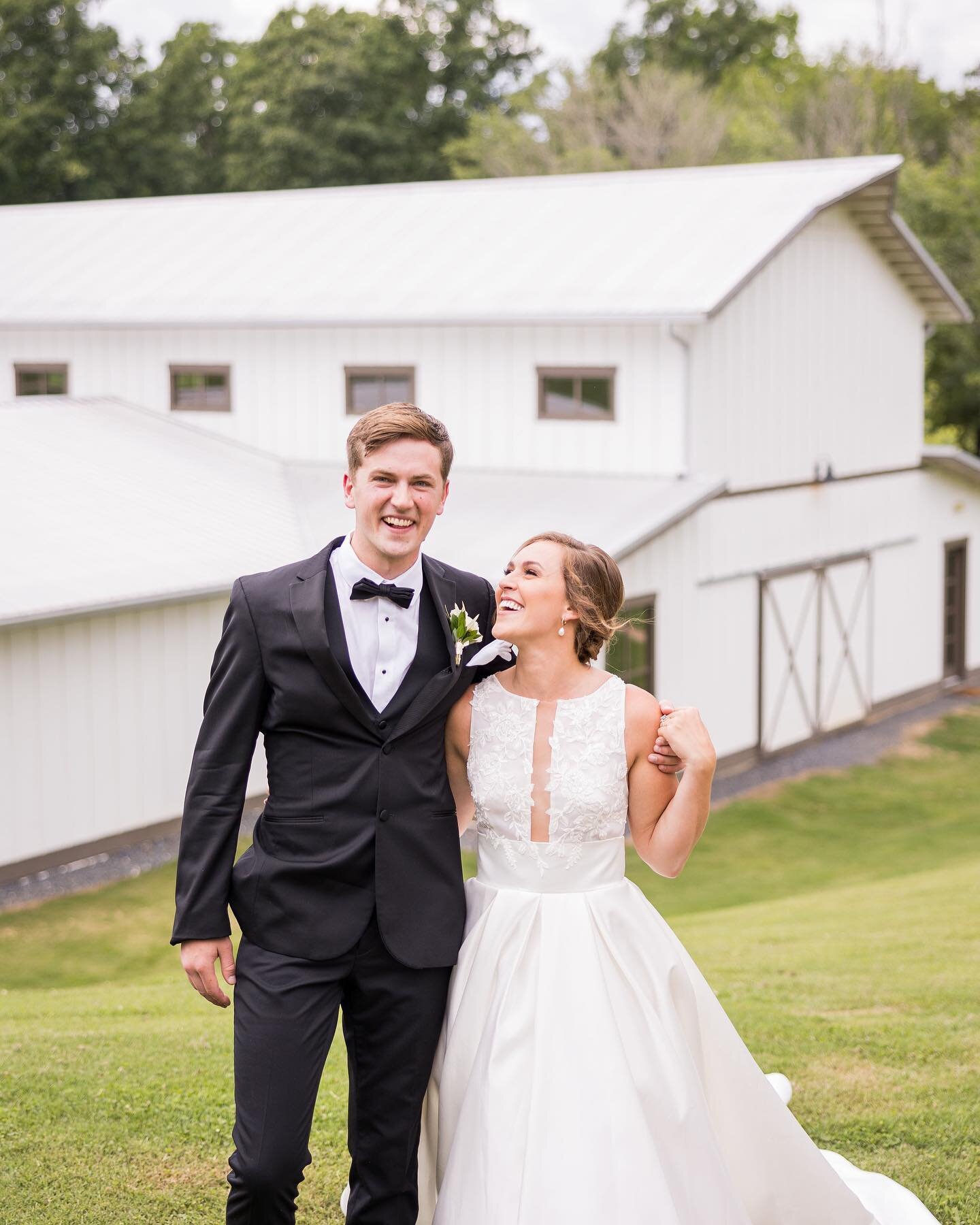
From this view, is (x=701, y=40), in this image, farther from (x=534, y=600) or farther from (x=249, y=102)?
(x=534, y=600)

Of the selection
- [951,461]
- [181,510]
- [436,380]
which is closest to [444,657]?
[181,510]

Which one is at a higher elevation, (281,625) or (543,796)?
(281,625)

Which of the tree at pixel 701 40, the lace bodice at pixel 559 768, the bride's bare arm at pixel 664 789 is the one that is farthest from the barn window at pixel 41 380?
the tree at pixel 701 40

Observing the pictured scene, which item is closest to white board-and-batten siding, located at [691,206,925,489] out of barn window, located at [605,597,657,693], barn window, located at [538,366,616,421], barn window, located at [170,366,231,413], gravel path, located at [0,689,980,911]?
barn window, located at [538,366,616,421]

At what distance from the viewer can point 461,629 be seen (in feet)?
12.2

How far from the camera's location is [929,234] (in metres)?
28.4

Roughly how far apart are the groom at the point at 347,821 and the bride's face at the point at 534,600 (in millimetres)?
169

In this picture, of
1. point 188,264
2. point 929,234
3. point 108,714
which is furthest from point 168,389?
point 929,234

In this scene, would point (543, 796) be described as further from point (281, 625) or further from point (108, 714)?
point (108, 714)

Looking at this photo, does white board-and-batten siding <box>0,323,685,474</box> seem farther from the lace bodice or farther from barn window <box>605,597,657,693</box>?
the lace bodice

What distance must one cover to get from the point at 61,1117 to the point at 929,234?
1047 inches

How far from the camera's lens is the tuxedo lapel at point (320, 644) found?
351cm

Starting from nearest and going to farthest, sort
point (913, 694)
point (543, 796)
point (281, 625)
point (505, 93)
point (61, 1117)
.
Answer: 1. point (281, 625)
2. point (543, 796)
3. point (61, 1117)
4. point (913, 694)
5. point (505, 93)

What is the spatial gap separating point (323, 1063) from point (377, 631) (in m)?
1.00
